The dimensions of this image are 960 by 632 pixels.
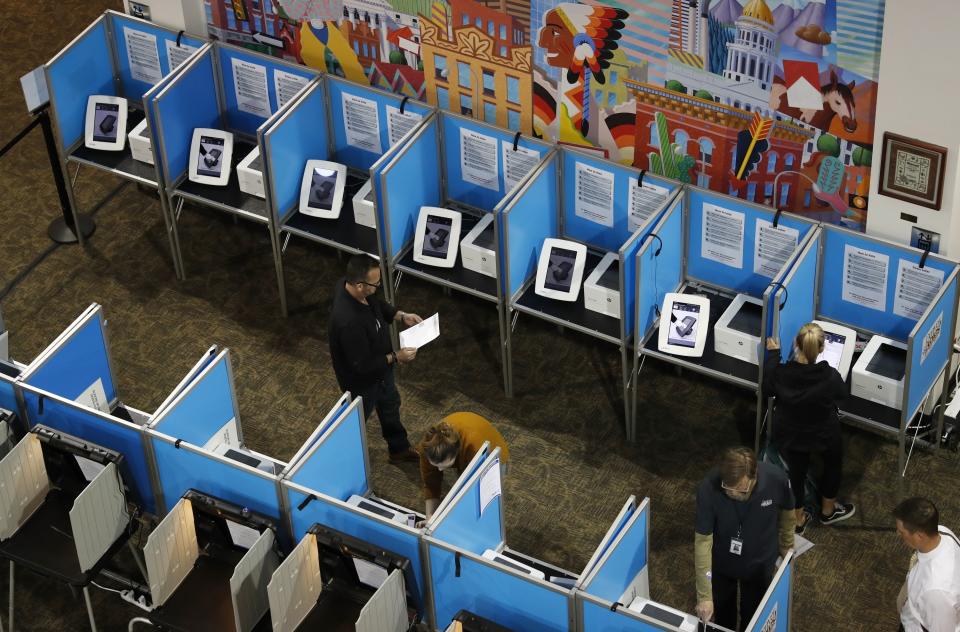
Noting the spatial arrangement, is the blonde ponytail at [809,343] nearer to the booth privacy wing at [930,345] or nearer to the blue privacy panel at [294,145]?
the booth privacy wing at [930,345]

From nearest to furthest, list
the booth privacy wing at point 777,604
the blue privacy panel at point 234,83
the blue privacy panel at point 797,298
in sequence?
the booth privacy wing at point 777,604, the blue privacy panel at point 797,298, the blue privacy panel at point 234,83

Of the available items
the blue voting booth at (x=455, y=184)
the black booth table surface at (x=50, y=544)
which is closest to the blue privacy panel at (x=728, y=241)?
the blue voting booth at (x=455, y=184)

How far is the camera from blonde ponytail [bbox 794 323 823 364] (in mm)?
6645

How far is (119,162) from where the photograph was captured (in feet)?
29.3

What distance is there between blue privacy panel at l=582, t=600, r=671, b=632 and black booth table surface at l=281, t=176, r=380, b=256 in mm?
3137

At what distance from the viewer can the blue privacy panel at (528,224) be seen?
7.59 metres

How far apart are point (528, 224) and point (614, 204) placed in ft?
1.59

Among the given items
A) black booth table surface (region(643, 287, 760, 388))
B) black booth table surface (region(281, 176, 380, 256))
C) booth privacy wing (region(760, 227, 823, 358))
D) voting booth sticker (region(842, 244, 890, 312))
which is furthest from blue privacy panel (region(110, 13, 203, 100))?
voting booth sticker (region(842, 244, 890, 312))

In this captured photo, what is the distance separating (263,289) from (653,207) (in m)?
2.50

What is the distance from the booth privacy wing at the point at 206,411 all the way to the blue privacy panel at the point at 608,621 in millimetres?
2041

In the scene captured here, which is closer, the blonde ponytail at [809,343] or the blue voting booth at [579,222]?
the blonde ponytail at [809,343]

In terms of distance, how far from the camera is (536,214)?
25.7ft

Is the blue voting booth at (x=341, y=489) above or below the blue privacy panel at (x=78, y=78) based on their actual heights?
below

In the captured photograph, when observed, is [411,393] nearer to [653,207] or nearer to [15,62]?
[653,207]
